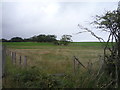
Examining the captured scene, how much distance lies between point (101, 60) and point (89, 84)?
2.12 m

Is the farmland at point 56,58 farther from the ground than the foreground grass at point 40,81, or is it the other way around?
the foreground grass at point 40,81

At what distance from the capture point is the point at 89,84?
629 cm

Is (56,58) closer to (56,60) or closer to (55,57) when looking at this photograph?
(55,57)

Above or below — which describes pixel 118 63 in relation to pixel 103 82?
above

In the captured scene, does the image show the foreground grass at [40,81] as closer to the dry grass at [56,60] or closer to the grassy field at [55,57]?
the dry grass at [56,60]

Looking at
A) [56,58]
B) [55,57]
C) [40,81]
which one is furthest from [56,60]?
[40,81]

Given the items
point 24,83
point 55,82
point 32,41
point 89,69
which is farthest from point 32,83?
point 32,41

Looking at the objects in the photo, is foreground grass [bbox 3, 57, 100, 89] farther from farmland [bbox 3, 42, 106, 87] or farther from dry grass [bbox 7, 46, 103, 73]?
dry grass [bbox 7, 46, 103, 73]

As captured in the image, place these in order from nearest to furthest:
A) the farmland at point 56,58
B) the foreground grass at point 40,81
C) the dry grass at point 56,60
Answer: the foreground grass at point 40,81 < the farmland at point 56,58 < the dry grass at point 56,60

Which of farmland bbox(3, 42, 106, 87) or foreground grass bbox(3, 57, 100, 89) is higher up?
foreground grass bbox(3, 57, 100, 89)

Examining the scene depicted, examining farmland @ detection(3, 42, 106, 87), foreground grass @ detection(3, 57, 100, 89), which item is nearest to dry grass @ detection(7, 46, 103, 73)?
farmland @ detection(3, 42, 106, 87)

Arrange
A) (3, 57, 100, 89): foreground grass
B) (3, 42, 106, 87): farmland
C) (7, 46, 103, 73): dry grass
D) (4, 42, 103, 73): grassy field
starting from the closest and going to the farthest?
(3, 57, 100, 89): foreground grass, (3, 42, 106, 87): farmland, (7, 46, 103, 73): dry grass, (4, 42, 103, 73): grassy field

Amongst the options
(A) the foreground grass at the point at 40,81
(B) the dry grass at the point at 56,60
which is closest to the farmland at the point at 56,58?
(B) the dry grass at the point at 56,60

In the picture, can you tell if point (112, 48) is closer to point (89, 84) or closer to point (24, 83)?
point (89, 84)
